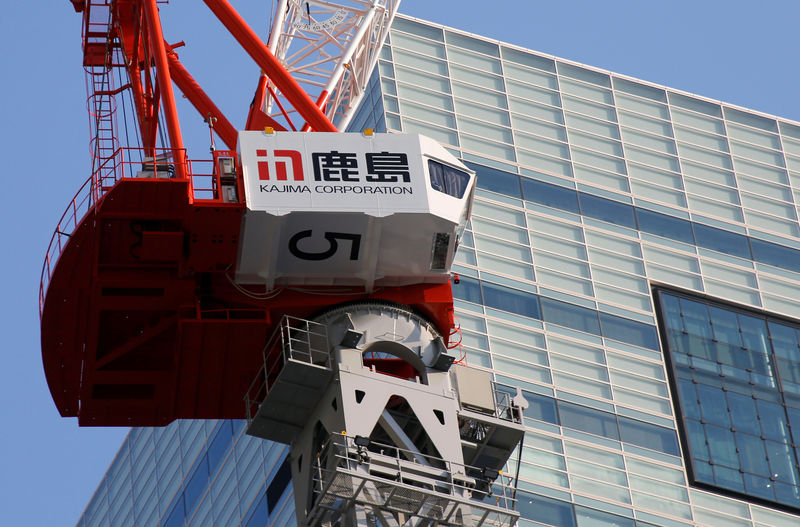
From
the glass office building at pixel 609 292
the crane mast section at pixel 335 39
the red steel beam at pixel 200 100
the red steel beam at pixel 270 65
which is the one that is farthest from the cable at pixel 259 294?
the glass office building at pixel 609 292

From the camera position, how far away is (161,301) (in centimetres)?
3256

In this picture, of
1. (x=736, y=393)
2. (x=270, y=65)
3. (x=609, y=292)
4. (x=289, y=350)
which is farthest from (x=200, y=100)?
(x=736, y=393)

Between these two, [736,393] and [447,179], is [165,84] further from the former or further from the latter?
[736,393]

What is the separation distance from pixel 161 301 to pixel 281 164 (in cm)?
370

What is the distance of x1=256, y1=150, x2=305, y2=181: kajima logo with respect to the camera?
104ft

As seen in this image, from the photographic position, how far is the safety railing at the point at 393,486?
1144 inches

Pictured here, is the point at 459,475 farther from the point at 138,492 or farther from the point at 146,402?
the point at 138,492

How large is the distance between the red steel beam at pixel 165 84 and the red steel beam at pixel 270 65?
1360mm

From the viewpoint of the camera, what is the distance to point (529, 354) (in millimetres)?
55562

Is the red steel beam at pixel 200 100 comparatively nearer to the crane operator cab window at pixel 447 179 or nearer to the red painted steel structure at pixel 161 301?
the red painted steel structure at pixel 161 301

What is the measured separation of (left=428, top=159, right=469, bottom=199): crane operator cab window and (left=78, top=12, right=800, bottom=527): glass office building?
66.1 feet

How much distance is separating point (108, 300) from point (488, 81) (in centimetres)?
3307

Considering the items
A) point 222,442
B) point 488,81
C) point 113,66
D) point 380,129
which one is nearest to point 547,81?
point 488,81

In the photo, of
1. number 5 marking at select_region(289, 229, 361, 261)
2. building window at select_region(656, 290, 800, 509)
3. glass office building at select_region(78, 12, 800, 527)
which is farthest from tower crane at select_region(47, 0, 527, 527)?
building window at select_region(656, 290, 800, 509)
